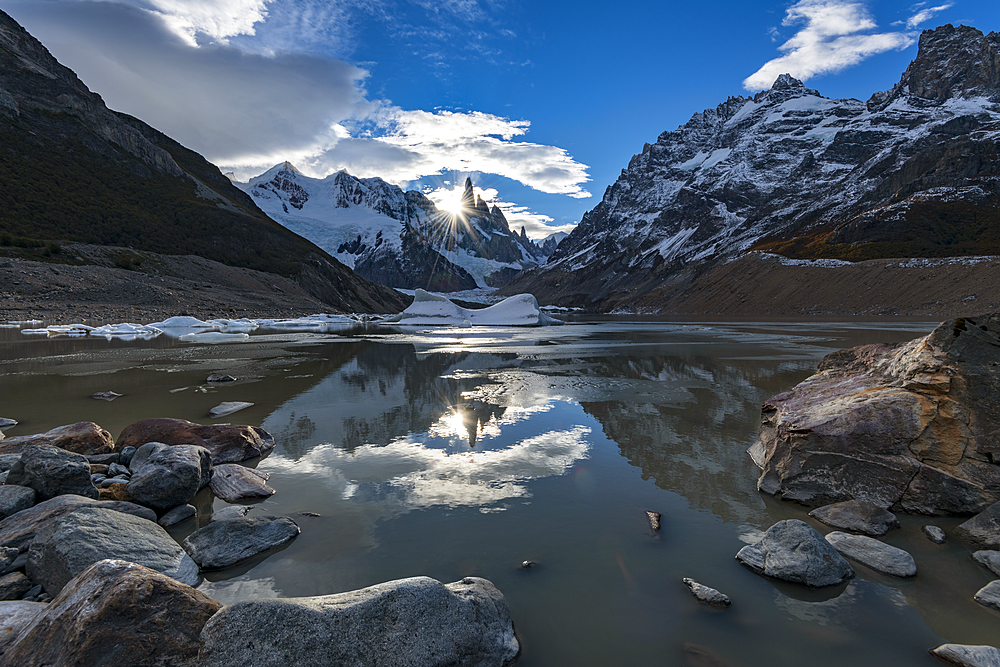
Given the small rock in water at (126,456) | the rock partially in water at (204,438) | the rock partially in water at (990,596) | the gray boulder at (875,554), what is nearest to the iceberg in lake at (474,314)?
the rock partially in water at (204,438)

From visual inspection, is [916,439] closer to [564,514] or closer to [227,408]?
[564,514]

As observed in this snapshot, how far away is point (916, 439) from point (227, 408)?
1459 centimetres

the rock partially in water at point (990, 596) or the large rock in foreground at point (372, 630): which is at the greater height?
the large rock in foreground at point (372, 630)

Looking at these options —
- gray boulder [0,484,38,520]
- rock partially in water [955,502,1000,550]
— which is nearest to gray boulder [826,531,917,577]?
rock partially in water [955,502,1000,550]

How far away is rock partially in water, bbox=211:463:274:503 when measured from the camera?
695 centimetres

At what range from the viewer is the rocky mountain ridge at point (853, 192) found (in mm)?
95750

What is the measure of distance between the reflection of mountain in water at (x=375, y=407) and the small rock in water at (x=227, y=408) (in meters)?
1.02

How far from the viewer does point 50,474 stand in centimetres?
596

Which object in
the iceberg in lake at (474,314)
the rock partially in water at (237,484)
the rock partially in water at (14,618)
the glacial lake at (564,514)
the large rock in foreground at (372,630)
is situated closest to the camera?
the large rock in foreground at (372,630)

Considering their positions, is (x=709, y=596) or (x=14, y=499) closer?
(x=709, y=596)

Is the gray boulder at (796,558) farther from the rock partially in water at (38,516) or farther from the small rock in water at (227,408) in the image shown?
the small rock in water at (227,408)

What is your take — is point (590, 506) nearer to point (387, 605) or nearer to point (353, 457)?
point (387, 605)

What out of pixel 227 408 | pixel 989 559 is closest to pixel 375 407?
pixel 227 408

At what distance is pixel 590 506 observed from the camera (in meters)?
6.61
